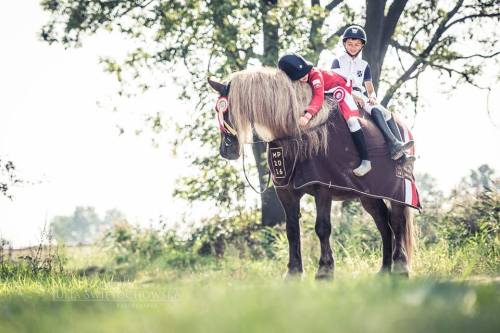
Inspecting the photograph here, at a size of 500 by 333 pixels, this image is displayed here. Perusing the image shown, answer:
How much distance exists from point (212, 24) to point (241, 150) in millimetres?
7142

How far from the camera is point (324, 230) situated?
20.8 feet

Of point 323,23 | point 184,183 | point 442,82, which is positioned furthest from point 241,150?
point 442,82

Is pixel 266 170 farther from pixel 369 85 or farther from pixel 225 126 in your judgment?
pixel 225 126

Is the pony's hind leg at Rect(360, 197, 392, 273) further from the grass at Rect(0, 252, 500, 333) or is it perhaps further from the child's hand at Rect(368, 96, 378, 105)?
the grass at Rect(0, 252, 500, 333)

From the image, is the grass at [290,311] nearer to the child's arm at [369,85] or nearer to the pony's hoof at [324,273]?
the pony's hoof at [324,273]

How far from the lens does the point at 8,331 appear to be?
2920 millimetres

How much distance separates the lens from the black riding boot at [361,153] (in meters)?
6.64

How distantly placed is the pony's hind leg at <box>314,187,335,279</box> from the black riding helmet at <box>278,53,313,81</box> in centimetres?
108

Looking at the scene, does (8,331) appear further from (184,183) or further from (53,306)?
(184,183)

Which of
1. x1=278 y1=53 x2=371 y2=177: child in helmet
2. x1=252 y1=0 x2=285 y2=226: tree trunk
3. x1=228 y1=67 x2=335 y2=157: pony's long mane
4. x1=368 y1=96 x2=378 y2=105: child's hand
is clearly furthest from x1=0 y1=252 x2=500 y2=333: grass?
x1=252 y1=0 x2=285 y2=226: tree trunk

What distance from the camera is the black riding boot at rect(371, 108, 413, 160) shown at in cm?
708

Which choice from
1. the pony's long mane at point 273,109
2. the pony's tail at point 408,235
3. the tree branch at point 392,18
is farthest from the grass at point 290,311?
the tree branch at point 392,18

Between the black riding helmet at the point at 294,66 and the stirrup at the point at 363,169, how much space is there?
1034mm

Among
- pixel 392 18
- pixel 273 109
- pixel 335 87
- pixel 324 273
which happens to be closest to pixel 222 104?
pixel 273 109
